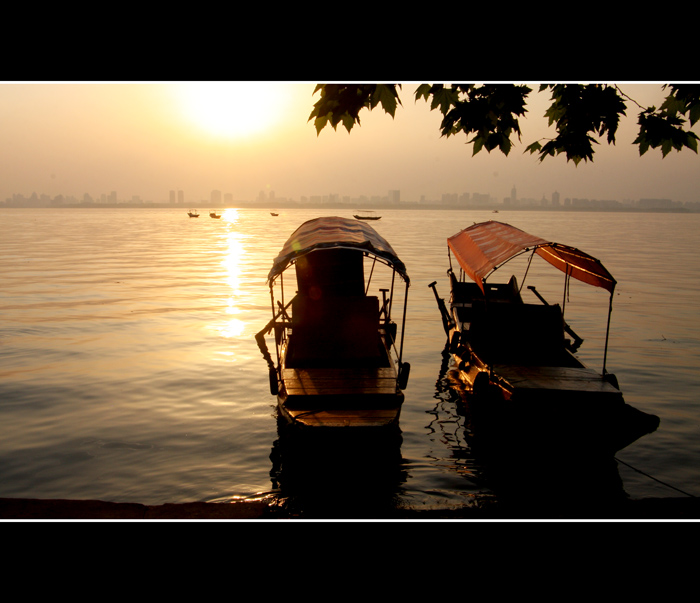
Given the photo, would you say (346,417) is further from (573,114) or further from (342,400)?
(573,114)

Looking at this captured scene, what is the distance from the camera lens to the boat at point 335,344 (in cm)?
864

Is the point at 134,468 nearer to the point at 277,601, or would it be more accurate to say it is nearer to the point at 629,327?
the point at 277,601

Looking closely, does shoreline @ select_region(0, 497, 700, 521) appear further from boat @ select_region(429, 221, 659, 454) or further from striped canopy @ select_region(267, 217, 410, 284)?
striped canopy @ select_region(267, 217, 410, 284)

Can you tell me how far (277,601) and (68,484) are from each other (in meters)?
8.55

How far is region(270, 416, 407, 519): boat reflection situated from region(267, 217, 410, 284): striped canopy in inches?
122

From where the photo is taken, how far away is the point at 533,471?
9625 millimetres

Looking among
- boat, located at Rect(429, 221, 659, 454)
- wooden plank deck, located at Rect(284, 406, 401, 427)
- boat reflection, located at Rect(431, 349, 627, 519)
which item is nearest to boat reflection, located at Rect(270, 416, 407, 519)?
wooden plank deck, located at Rect(284, 406, 401, 427)

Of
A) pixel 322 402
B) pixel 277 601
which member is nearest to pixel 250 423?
pixel 322 402

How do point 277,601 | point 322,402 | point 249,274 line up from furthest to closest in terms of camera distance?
point 249,274 < point 322,402 < point 277,601

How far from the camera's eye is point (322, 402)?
8695mm

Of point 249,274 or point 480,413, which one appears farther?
point 249,274

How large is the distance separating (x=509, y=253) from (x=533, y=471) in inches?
181
